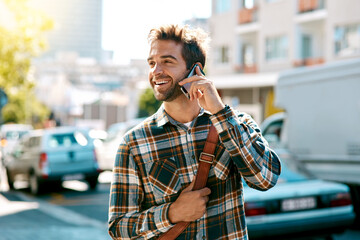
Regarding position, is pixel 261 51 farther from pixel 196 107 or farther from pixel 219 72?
pixel 196 107

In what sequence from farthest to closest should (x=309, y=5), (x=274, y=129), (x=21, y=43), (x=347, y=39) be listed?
(x=309, y=5) → (x=21, y=43) → (x=347, y=39) → (x=274, y=129)

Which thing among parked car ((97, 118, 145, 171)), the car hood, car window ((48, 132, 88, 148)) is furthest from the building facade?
the car hood

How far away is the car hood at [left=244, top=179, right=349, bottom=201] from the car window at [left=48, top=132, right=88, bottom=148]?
762 cm

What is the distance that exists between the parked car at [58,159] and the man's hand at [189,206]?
11028 millimetres

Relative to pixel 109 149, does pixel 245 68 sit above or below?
above

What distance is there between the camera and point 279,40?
26.5 meters

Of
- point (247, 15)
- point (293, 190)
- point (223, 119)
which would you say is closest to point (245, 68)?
point (247, 15)

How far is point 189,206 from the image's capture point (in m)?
2.00

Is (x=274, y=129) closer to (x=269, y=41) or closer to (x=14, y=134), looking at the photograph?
(x=269, y=41)

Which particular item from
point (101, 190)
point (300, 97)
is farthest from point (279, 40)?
point (300, 97)

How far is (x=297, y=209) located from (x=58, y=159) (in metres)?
7.88

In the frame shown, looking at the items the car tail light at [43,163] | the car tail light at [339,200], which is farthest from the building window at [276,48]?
the car tail light at [339,200]

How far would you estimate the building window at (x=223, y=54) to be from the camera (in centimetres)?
2968

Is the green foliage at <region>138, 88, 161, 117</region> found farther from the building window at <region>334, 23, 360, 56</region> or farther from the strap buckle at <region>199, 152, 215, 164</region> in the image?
the strap buckle at <region>199, 152, 215, 164</region>
